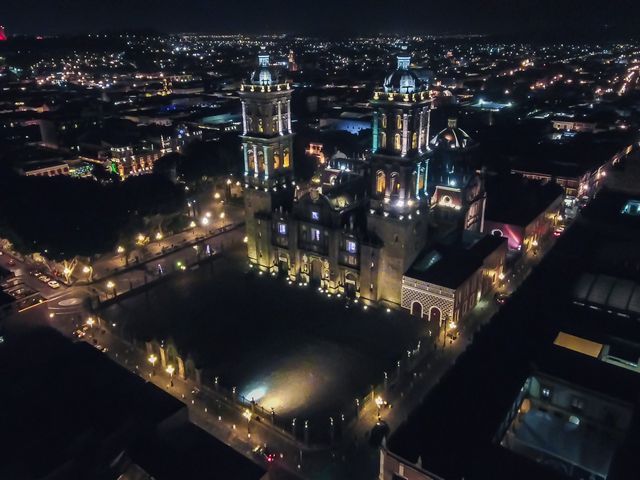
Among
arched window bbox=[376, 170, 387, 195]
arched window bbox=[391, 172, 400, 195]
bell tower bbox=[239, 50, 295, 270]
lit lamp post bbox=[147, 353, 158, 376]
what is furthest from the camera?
bell tower bbox=[239, 50, 295, 270]

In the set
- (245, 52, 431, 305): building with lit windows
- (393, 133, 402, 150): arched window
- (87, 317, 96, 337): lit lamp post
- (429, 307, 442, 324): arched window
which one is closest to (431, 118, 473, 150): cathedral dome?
(245, 52, 431, 305): building with lit windows

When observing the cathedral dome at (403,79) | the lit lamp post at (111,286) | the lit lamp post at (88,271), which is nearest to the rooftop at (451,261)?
the cathedral dome at (403,79)

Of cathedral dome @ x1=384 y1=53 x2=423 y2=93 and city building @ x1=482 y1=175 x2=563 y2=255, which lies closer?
cathedral dome @ x1=384 y1=53 x2=423 y2=93

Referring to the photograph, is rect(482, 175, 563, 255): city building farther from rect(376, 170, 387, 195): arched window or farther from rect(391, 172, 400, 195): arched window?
rect(376, 170, 387, 195): arched window

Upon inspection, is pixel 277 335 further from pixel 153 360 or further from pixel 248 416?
pixel 153 360

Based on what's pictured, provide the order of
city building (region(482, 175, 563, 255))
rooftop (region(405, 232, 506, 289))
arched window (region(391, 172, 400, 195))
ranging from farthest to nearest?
city building (region(482, 175, 563, 255))
arched window (region(391, 172, 400, 195))
rooftop (region(405, 232, 506, 289))

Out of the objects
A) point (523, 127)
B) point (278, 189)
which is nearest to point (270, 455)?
point (278, 189)

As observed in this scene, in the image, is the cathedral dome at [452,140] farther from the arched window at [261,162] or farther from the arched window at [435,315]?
the arched window at [435,315]
